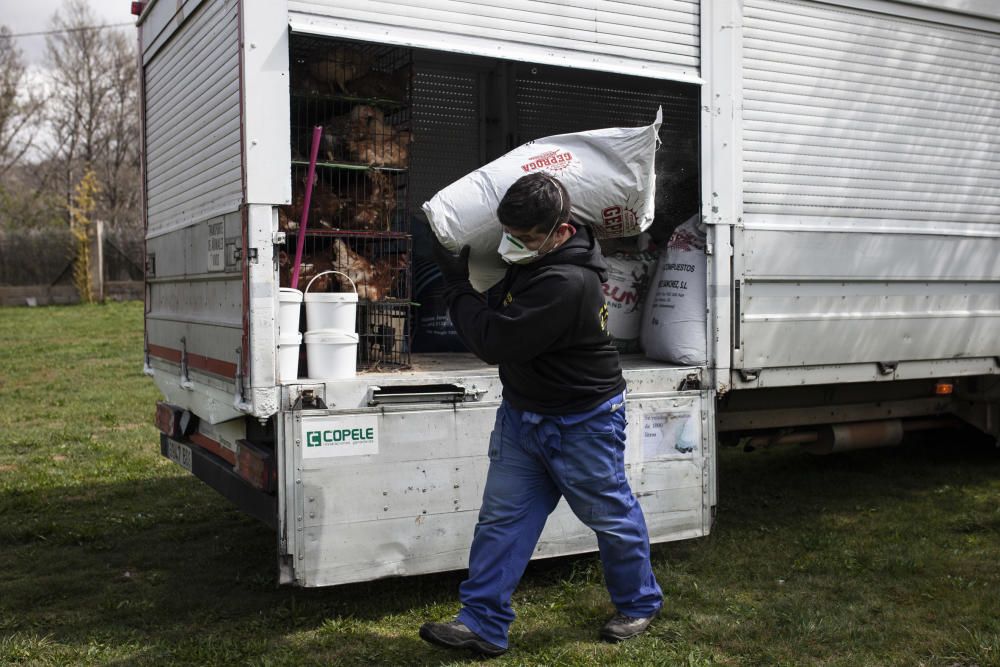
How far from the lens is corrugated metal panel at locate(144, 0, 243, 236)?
4082 millimetres

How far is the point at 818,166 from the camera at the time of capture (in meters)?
5.03

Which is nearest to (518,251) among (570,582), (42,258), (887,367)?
(570,582)

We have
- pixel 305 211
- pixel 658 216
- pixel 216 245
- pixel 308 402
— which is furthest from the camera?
pixel 658 216

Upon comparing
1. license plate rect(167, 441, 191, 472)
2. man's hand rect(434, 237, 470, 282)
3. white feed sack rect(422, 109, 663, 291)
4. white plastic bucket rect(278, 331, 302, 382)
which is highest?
white feed sack rect(422, 109, 663, 291)

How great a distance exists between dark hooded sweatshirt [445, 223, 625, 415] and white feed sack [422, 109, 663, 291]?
1.31 ft

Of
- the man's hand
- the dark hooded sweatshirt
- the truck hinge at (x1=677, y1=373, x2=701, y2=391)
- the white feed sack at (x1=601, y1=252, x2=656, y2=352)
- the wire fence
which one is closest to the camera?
the dark hooded sweatshirt

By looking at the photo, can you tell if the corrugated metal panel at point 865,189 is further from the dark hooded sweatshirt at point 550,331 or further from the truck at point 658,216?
the dark hooded sweatshirt at point 550,331

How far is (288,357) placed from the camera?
4.01m

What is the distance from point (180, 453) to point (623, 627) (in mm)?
2517

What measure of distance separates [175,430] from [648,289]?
2575mm

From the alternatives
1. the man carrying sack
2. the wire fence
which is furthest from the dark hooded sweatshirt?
the wire fence

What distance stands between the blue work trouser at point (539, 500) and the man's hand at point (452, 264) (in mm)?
548

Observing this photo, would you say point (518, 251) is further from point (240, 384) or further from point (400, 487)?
point (240, 384)

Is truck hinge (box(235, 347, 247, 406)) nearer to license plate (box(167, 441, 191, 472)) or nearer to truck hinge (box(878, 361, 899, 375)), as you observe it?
license plate (box(167, 441, 191, 472))
